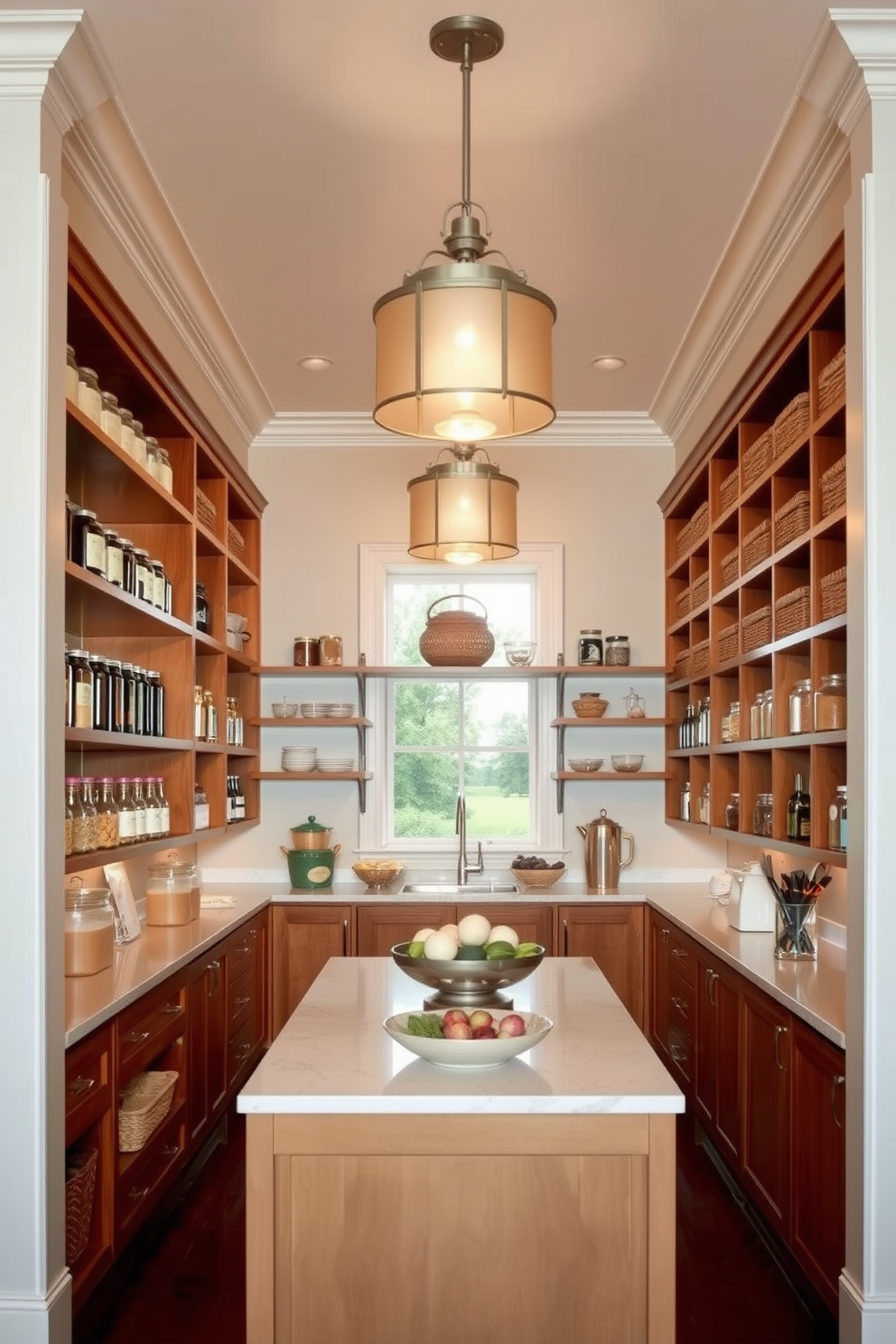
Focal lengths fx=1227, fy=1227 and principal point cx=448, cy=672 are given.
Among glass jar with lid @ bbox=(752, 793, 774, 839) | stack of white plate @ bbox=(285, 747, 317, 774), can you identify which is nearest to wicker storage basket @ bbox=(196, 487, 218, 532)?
stack of white plate @ bbox=(285, 747, 317, 774)

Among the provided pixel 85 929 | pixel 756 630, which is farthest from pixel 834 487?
pixel 85 929

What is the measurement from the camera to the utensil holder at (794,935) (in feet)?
12.4

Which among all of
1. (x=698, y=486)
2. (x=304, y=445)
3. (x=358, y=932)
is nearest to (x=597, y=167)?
(x=698, y=486)

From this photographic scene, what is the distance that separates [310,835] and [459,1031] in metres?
3.61

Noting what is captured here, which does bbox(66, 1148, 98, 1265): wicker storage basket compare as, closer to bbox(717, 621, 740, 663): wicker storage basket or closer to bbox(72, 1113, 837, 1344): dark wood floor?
bbox(72, 1113, 837, 1344): dark wood floor

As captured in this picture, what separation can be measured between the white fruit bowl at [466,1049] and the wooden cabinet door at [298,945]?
3203mm

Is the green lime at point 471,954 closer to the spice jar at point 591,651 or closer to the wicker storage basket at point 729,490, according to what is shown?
the wicker storage basket at point 729,490

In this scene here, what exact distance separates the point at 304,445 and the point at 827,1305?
467 cm

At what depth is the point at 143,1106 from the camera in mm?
3480

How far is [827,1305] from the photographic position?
295 cm

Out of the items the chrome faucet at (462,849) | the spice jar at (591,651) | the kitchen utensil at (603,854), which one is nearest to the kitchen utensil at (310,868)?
the chrome faucet at (462,849)

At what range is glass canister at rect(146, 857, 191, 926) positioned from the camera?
4590 mm

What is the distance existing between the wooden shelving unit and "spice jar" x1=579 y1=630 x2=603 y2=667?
38 cm

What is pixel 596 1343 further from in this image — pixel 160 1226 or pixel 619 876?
pixel 619 876
